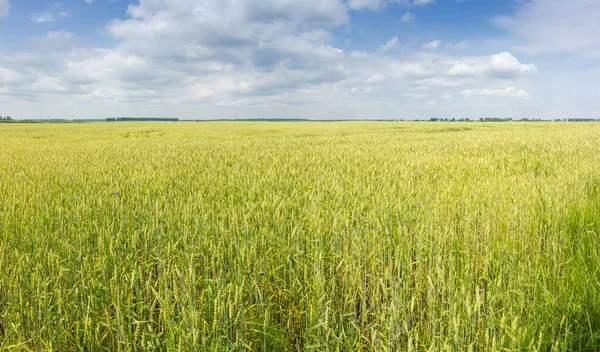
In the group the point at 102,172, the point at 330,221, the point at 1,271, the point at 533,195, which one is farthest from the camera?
the point at 102,172

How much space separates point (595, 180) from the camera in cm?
505

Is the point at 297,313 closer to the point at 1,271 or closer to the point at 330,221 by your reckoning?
the point at 330,221

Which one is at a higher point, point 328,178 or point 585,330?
point 328,178

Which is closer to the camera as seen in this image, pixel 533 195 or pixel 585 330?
pixel 585 330

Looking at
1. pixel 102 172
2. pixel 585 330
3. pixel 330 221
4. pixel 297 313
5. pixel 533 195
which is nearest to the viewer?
pixel 585 330

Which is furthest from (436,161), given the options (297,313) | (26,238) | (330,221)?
(26,238)

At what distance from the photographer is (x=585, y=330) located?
1716 millimetres

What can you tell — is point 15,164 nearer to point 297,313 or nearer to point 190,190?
point 190,190

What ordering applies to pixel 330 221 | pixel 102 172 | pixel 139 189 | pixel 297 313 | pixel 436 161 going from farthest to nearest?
1. pixel 436 161
2. pixel 102 172
3. pixel 139 189
4. pixel 330 221
5. pixel 297 313

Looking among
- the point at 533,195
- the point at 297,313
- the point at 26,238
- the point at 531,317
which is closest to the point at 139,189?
the point at 26,238

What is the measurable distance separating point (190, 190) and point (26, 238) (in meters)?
2.01

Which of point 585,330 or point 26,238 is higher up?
point 26,238

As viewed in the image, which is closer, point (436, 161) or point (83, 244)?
point (83, 244)

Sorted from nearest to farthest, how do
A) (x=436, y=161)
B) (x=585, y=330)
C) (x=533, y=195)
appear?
(x=585, y=330) → (x=533, y=195) → (x=436, y=161)
